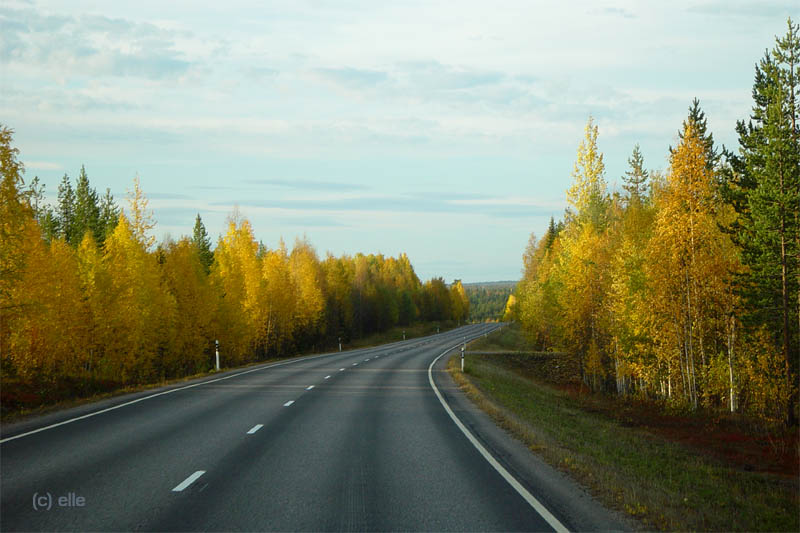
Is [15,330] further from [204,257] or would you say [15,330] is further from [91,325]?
[204,257]

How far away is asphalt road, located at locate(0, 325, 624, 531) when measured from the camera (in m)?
6.72

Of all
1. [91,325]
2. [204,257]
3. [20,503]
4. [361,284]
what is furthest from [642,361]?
[361,284]

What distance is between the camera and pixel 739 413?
25719 millimetres

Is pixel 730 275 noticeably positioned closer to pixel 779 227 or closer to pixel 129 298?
pixel 779 227

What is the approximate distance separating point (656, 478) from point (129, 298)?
38014mm

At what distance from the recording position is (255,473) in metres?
8.98

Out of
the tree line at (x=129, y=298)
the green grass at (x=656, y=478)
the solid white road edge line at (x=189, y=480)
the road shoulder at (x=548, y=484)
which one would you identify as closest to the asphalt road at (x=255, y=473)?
the solid white road edge line at (x=189, y=480)

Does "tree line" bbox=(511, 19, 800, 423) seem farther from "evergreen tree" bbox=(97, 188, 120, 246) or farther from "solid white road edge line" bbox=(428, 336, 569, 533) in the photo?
"evergreen tree" bbox=(97, 188, 120, 246)

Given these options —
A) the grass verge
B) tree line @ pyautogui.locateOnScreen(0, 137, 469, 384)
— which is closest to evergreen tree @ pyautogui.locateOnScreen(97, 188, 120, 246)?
tree line @ pyautogui.locateOnScreen(0, 137, 469, 384)

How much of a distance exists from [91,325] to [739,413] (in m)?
36.2

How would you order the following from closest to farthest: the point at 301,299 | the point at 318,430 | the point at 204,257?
the point at 318,430
the point at 301,299
the point at 204,257

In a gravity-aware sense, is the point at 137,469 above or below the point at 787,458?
above

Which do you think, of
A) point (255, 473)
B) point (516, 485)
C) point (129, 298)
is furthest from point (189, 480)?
point (129, 298)

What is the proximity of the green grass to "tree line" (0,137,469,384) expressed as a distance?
779 inches
